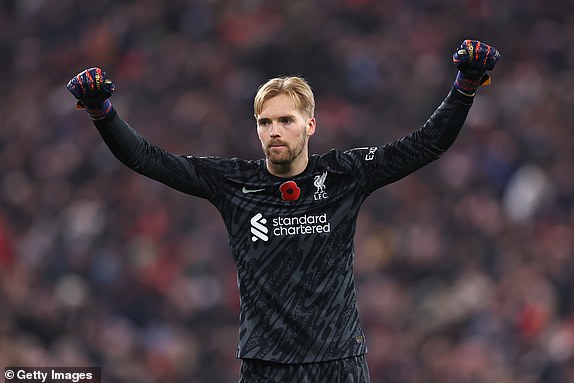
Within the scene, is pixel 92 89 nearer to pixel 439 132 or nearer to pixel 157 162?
pixel 157 162

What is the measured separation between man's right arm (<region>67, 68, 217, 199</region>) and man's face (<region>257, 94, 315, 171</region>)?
32 centimetres

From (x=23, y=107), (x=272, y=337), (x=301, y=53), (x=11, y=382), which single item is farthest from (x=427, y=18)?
(x=272, y=337)

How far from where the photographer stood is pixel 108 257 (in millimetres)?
12336

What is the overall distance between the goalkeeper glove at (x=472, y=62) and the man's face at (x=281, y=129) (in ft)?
2.13

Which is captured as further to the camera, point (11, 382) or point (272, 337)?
point (11, 382)

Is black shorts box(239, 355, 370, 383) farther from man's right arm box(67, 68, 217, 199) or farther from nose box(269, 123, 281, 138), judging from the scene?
nose box(269, 123, 281, 138)

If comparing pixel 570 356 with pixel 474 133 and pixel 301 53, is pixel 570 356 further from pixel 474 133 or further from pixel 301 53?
pixel 301 53

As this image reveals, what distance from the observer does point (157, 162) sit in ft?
17.0

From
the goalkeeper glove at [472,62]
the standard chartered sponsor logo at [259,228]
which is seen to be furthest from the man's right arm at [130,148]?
the goalkeeper glove at [472,62]

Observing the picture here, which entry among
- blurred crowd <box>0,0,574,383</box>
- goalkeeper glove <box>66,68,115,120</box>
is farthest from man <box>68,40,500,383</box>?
blurred crowd <box>0,0,574,383</box>

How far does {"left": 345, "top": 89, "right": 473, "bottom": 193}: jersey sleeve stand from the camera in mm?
5117

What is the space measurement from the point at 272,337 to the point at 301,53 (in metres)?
9.19

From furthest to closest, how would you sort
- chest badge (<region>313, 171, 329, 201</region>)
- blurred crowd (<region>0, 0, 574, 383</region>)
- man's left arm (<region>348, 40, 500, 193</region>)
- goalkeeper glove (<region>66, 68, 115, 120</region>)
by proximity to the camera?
blurred crowd (<region>0, 0, 574, 383</region>)
chest badge (<region>313, 171, 329, 201</region>)
man's left arm (<region>348, 40, 500, 193</region>)
goalkeeper glove (<region>66, 68, 115, 120</region>)

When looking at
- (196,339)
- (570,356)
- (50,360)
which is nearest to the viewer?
(570,356)
